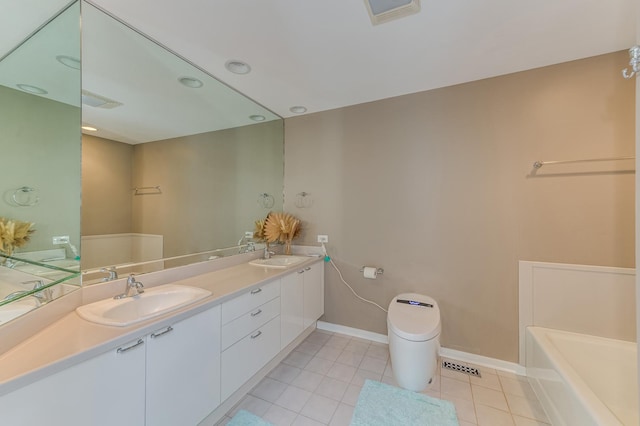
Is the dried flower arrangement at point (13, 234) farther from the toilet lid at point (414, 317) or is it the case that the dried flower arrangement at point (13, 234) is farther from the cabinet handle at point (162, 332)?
the toilet lid at point (414, 317)

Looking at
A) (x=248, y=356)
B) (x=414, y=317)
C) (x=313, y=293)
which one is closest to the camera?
(x=248, y=356)

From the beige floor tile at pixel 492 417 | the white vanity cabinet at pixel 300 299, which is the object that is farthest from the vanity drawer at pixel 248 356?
the beige floor tile at pixel 492 417

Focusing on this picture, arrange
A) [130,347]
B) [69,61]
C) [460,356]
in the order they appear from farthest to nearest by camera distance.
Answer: [460,356] → [69,61] → [130,347]

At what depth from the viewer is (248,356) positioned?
166cm

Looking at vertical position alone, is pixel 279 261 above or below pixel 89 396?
above

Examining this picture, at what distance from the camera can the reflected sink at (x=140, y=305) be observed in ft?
3.70

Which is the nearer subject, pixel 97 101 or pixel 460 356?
pixel 97 101

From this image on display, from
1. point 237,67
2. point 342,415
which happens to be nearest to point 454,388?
point 342,415

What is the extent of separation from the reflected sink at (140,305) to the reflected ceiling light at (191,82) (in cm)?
163

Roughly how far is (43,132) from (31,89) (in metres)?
0.25

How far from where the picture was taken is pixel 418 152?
2.34 m

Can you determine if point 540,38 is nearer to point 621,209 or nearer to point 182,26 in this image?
point 621,209

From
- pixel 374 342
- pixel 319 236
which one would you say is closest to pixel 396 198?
pixel 319 236

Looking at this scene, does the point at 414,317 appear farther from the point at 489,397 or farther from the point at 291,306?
the point at 291,306
